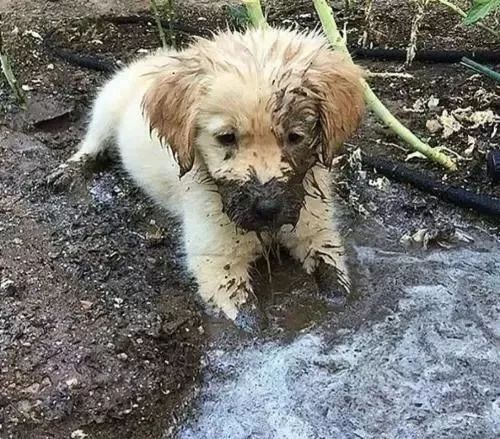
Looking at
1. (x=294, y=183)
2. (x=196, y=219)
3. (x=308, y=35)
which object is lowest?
(x=196, y=219)

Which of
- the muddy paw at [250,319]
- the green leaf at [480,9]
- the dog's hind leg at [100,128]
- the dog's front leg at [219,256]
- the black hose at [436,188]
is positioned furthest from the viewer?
the dog's hind leg at [100,128]

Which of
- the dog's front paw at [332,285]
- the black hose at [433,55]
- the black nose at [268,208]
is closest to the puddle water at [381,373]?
the dog's front paw at [332,285]

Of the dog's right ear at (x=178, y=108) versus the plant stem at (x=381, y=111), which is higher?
the dog's right ear at (x=178, y=108)

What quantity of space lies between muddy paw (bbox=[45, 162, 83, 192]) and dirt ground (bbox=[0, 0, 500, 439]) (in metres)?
0.04

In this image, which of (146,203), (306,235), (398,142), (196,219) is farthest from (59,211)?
(398,142)

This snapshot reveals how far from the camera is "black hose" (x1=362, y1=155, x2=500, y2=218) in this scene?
4176 millimetres

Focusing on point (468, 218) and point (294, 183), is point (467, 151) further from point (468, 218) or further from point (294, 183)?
point (294, 183)

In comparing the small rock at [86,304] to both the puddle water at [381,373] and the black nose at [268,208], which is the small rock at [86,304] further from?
the black nose at [268,208]

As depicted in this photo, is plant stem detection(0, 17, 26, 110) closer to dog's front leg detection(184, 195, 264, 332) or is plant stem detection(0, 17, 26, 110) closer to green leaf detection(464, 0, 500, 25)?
dog's front leg detection(184, 195, 264, 332)

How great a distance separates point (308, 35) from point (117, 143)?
4.18 ft

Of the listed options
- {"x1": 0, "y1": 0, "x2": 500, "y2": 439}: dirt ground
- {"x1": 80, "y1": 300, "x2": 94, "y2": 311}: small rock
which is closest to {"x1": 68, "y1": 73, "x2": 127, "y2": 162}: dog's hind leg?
{"x1": 0, "y1": 0, "x2": 500, "y2": 439}: dirt ground

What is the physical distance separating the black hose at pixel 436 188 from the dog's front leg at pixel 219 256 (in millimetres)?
912

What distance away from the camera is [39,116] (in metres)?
5.00

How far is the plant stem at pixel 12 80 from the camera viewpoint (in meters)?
4.91
